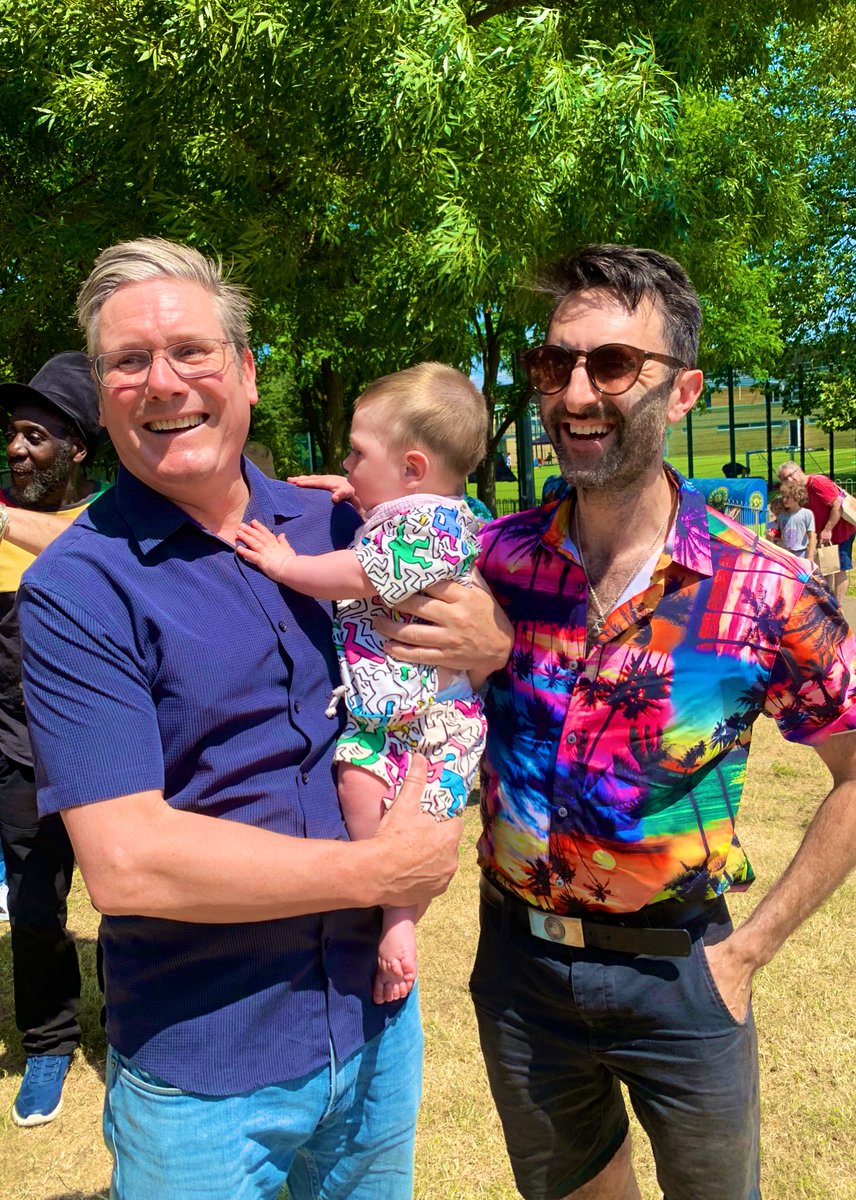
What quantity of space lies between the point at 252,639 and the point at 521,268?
13.0ft

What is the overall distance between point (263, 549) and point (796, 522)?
10.4 meters

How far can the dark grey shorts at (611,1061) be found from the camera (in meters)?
2.08

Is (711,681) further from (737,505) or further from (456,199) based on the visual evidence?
(737,505)

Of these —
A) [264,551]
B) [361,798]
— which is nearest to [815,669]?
[361,798]

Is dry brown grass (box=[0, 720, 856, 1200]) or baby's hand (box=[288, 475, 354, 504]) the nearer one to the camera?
baby's hand (box=[288, 475, 354, 504])

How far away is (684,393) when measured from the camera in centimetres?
215

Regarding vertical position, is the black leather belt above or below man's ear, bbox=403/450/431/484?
below

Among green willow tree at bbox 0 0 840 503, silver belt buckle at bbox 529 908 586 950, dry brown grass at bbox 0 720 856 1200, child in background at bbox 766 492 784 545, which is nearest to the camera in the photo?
silver belt buckle at bbox 529 908 586 950

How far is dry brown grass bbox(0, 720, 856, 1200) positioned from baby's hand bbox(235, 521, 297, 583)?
1.67 meters

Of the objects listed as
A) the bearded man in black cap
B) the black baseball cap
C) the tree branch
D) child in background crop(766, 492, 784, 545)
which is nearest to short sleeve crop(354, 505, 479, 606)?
the bearded man in black cap

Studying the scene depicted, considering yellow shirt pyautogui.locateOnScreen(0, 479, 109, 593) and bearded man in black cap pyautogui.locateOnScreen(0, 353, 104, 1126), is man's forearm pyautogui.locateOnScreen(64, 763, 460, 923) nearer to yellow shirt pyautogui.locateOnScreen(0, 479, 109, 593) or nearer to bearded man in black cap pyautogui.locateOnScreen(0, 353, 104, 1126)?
bearded man in black cap pyautogui.locateOnScreen(0, 353, 104, 1126)

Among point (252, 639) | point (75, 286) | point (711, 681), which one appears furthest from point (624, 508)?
point (75, 286)

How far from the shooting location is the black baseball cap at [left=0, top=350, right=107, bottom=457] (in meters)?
3.73

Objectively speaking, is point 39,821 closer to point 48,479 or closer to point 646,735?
point 48,479
